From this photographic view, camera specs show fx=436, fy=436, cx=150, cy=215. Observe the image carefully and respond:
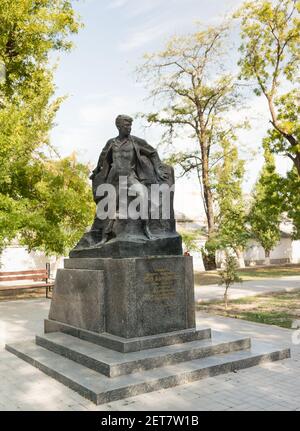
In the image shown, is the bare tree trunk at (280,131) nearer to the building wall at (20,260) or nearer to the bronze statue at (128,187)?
the bronze statue at (128,187)

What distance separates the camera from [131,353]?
5.84m

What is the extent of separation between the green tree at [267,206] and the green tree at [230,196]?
5.09 ft

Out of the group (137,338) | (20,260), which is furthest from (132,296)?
(20,260)

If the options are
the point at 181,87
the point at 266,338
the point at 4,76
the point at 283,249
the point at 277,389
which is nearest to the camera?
the point at 277,389

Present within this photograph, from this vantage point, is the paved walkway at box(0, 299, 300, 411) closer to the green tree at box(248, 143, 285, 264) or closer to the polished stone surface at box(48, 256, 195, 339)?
the polished stone surface at box(48, 256, 195, 339)

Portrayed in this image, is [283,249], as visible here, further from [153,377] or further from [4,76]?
[153,377]

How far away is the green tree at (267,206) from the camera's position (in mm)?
23562

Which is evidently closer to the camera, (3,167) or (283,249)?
(3,167)

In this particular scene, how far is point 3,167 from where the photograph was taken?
12.8 metres

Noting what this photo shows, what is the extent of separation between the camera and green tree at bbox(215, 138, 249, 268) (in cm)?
2689

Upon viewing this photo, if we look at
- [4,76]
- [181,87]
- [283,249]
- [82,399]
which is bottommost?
[82,399]

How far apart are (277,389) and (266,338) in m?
2.69

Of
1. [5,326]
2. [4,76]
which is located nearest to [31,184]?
[4,76]

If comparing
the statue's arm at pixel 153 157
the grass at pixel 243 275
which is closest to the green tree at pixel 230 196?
the grass at pixel 243 275
